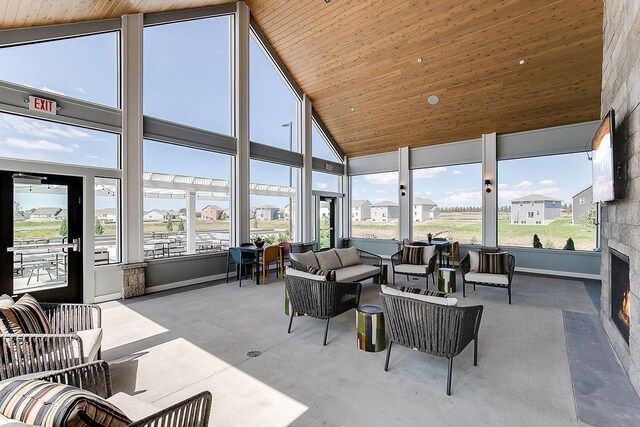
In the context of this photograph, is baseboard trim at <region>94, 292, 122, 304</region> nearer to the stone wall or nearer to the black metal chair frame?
the black metal chair frame

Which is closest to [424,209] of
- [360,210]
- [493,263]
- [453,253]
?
[453,253]

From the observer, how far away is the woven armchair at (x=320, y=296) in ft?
11.3

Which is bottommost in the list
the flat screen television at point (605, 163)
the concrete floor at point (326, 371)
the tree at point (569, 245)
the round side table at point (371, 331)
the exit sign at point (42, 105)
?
the concrete floor at point (326, 371)

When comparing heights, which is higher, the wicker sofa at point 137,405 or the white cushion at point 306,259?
the white cushion at point 306,259

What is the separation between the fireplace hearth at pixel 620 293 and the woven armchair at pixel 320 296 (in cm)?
264

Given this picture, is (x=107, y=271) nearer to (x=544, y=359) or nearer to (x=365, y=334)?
(x=365, y=334)

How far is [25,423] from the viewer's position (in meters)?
1.05

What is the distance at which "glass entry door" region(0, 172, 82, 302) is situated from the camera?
4.27 m

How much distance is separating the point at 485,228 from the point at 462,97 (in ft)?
11.1

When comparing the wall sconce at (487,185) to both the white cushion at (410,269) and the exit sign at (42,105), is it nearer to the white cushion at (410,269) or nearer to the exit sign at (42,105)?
the white cushion at (410,269)

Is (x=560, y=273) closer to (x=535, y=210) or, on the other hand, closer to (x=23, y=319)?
(x=535, y=210)

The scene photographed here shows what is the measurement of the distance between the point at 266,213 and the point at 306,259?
3.29 meters

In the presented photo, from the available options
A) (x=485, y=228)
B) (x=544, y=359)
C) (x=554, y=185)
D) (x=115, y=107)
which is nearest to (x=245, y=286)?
(x=115, y=107)

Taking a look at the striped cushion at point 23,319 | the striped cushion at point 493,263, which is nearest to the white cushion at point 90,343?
the striped cushion at point 23,319
